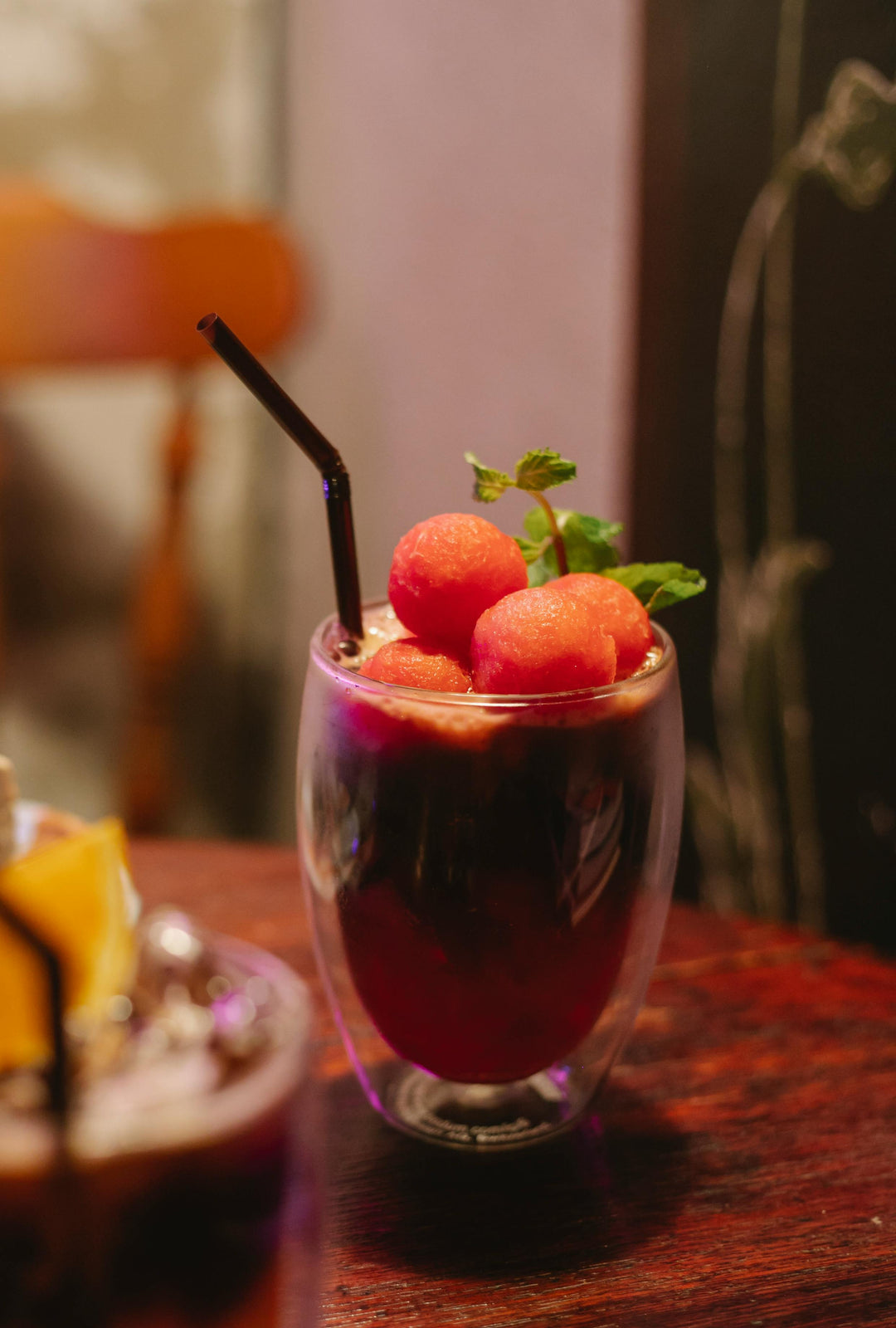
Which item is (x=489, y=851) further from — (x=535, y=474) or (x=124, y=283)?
(x=124, y=283)

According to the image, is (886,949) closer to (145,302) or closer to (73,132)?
(145,302)

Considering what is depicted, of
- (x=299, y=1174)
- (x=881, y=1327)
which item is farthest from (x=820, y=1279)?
(x=299, y=1174)

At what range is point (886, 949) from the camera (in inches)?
48.6

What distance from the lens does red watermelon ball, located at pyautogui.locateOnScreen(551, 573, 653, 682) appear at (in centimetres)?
56

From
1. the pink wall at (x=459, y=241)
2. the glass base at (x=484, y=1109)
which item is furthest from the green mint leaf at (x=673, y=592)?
the pink wall at (x=459, y=241)

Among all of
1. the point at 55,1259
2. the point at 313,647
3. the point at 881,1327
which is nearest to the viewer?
the point at 55,1259

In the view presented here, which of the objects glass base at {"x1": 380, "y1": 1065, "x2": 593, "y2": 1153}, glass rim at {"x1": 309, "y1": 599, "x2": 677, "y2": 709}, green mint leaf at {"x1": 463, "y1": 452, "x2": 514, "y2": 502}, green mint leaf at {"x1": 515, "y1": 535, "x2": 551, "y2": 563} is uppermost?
green mint leaf at {"x1": 463, "y1": 452, "x2": 514, "y2": 502}

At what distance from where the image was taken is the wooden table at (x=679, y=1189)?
477mm

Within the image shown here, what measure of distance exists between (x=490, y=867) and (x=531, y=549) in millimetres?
180

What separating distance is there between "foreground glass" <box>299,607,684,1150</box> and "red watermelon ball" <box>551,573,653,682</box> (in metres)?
0.02

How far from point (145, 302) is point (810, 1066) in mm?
1471

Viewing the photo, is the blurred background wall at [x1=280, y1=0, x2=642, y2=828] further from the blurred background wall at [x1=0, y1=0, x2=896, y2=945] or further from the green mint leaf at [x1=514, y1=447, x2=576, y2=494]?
the green mint leaf at [x1=514, y1=447, x2=576, y2=494]

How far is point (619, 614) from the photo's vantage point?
56 cm

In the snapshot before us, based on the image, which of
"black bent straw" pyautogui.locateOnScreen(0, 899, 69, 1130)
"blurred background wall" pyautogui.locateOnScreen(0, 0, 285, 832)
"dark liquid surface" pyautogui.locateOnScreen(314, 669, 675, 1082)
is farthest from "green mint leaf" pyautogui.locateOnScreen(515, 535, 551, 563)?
"blurred background wall" pyautogui.locateOnScreen(0, 0, 285, 832)
